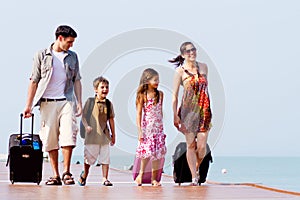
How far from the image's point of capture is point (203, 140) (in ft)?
31.3

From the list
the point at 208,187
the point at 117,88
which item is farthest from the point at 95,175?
the point at 208,187

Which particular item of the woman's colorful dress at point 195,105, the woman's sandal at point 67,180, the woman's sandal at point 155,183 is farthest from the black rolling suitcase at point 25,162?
the woman's colorful dress at point 195,105

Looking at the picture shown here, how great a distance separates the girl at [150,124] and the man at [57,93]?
70 cm

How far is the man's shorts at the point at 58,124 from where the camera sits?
927cm

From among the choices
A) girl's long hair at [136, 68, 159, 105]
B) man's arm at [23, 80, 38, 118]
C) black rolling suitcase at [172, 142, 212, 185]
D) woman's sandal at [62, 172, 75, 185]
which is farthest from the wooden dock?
girl's long hair at [136, 68, 159, 105]

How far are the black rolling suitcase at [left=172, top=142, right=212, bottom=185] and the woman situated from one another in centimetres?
13

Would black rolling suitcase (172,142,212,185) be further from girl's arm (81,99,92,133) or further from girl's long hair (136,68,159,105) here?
girl's arm (81,99,92,133)

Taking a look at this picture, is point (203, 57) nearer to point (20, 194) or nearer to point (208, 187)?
point (208, 187)

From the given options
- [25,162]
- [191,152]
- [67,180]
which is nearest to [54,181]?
[67,180]

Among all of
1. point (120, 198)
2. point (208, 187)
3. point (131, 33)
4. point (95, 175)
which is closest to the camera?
point (120, 198)

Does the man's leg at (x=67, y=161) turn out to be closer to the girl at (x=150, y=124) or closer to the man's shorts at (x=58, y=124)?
the man's shorts at (x=58, y=124)

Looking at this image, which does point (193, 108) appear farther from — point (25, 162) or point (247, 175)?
point (247, 175)

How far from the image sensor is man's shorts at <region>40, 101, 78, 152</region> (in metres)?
9.27

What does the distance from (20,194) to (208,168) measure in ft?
8.31
